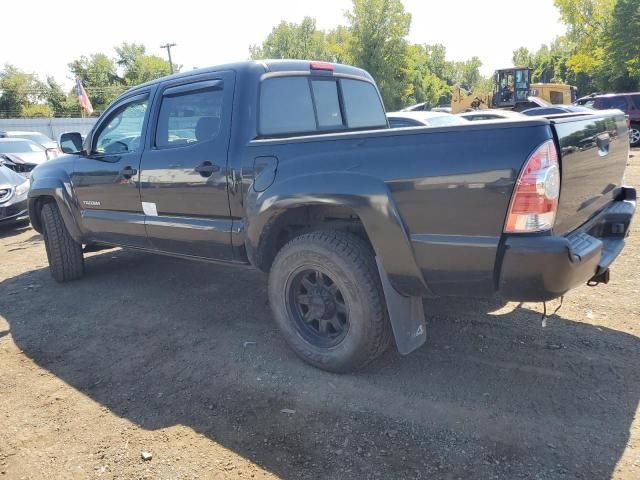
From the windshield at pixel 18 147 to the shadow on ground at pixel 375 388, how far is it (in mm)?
11059

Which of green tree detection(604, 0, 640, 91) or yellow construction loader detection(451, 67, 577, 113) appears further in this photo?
green tree detection(604, 0, 640, 91)

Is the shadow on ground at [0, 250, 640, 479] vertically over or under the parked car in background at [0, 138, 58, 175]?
under

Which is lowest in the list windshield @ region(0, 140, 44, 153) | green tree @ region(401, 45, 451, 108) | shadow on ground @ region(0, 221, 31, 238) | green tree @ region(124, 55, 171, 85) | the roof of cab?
shadow on ground @ region(0, 221, 31, 238)

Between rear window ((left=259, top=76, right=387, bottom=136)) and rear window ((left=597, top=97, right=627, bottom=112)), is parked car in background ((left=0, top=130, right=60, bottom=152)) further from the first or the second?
rear window ((left=597, top=97, right=627, bottom=112))

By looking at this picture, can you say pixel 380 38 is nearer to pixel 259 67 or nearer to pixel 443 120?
pixel 443 120

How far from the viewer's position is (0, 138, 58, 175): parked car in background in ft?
41.4

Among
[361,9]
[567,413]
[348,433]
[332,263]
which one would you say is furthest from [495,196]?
[361,9]

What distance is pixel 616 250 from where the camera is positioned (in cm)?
295

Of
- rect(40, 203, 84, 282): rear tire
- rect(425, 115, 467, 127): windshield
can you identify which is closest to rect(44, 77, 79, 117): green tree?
rect(425, 115, 467, 127): windshield

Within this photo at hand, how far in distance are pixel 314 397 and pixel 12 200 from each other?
7891 millimetres

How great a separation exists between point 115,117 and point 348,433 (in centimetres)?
363

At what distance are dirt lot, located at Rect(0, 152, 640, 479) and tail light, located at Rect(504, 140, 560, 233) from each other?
1.07m

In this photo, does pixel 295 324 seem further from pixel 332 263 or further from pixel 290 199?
pixel 290 199

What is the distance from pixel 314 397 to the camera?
9.57 ft
